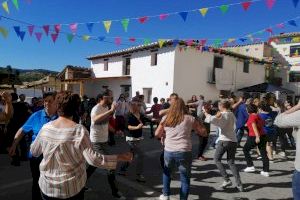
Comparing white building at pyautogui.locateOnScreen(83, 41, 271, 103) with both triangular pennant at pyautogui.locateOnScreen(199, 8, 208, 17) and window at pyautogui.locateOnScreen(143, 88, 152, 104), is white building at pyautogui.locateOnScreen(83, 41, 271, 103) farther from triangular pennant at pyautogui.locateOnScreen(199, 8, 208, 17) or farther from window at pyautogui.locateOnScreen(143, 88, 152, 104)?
triangular pennant at pyautogui.locateOnScreen(199, 8, 208, 17)

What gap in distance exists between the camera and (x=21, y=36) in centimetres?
1051

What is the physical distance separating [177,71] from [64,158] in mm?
18289

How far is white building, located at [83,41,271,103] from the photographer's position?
69.7ft

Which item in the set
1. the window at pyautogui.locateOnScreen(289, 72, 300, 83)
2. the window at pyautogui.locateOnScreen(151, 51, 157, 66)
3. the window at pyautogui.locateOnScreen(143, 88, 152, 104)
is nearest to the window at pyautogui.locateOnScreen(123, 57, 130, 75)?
the window at pyautogui.locateOnScreen(143, 88, 152, 104)

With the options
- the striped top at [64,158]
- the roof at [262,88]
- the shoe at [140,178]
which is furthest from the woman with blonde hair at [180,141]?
the roof at [262,88]

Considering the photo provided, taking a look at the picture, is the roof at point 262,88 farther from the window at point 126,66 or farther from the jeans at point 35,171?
the jeans at point 35,171

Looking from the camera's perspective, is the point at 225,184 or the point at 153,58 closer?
the point at 225,184

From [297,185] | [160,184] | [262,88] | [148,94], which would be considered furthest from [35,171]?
[262,88]

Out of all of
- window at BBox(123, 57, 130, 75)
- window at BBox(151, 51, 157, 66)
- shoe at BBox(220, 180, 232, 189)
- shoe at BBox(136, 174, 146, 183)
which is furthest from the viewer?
window at BBox(123, 57, 130, 75)

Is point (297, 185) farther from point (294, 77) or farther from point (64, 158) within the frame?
point (294, 77)

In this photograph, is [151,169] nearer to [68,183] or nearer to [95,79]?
[68,183]

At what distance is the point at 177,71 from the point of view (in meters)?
21.0

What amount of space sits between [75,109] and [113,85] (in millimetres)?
23959

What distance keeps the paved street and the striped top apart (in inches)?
105
